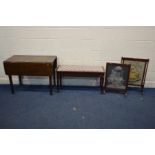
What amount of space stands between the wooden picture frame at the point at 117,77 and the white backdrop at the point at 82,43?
10.7 inches

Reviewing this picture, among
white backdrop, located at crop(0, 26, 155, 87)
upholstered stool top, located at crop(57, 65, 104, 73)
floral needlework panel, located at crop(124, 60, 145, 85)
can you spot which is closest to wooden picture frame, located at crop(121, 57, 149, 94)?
floral needlework panel, located at crop(124, 60, 145, 85)

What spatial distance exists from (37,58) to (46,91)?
623mm

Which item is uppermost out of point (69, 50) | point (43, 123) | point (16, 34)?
point (16, 34)

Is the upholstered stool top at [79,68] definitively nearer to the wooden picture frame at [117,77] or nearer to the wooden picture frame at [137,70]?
the wooden picture frame at [117,77]

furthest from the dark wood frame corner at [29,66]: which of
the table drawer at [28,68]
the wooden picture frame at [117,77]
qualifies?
the wooden picture frame at [117,77]

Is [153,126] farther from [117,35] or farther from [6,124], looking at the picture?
[6,124]

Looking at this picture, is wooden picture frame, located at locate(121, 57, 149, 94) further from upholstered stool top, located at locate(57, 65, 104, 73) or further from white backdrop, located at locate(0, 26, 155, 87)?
upholstered stool top, located at locate(57, 65, 104, 73)

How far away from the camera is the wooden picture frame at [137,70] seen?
300 cm

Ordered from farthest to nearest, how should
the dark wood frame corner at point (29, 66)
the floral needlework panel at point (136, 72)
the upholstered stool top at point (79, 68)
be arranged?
the floral needlework panel at point (136, 72) < the upholstered stool top at point (79, 68) < the dark wood frame corner at point (29, 66)

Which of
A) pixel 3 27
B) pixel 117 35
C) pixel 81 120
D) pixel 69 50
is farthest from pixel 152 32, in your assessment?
pixel 3 27

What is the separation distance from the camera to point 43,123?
2.28 metres

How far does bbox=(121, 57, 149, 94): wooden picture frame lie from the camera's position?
2997mm

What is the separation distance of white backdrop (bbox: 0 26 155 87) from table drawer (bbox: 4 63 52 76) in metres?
0.49

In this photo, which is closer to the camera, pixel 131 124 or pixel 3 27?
pixel 131 124
